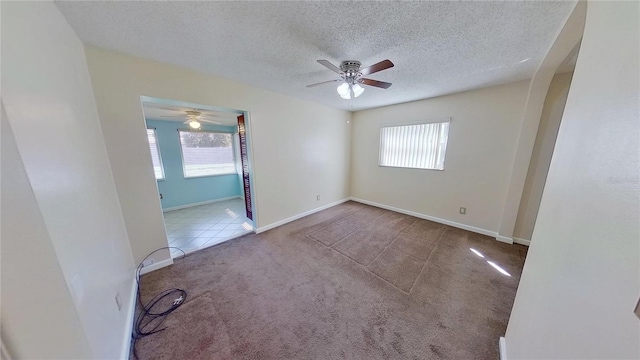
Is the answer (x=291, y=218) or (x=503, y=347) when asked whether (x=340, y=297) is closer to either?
(x=503, y=347)

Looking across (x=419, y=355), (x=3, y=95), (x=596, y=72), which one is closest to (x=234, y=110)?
(x=3, y=95)

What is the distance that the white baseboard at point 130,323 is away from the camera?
124 centimetres

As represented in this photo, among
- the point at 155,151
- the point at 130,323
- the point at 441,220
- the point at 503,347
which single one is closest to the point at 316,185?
the point at 441,220

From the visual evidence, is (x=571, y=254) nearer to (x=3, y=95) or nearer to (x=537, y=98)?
(x=3, y=95)

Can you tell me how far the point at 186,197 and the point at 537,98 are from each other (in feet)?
22.1

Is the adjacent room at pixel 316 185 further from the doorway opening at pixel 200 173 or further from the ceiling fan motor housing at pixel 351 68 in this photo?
the doorway opening at pixel 200 173

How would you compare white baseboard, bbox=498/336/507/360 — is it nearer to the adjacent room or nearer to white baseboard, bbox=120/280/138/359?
the adjacent room

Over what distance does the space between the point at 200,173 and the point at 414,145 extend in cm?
521

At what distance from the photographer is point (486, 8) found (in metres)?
1.23

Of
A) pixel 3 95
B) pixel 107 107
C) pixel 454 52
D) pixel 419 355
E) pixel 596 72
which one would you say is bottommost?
pixel 419 355

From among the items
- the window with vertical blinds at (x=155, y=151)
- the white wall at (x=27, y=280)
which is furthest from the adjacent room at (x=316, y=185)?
the window with vertical blinds at (x=155, y=151)

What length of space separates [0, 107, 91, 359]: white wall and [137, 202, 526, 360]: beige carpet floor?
99cm

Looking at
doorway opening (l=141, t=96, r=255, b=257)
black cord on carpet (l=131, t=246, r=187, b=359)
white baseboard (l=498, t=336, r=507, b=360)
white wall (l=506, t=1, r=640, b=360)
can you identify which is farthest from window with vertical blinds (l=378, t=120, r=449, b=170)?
black cord on carpet (l=131, t=246, r=187, b=359)

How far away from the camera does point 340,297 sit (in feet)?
5.78
